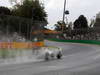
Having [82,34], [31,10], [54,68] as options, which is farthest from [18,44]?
[31,10]

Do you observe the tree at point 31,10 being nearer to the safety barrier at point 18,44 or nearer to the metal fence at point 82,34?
the metal fence at point 82,34

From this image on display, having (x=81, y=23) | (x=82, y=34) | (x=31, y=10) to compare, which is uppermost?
(x=31, y=10)

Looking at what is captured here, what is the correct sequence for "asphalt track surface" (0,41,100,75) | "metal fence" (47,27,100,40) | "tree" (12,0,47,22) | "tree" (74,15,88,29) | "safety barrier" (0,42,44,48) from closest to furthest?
"asphalt track surface" (0,41,100,75) < "safety barrier" (0,42,44,48) < "metal fence" (47,27,100,40) < "tree" (12,0,47,22) < "tree" (74,15,88,29)

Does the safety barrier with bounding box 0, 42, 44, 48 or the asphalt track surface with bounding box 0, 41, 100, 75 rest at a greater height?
the safety barrier with bounding box 0, 42, 44, 48

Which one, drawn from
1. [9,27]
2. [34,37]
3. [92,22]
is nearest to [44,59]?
[9,27]

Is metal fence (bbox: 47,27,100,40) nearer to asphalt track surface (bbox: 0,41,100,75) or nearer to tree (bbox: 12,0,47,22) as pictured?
tree (bbox: 12,0,47,22)

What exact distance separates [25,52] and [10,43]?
142 centimetres

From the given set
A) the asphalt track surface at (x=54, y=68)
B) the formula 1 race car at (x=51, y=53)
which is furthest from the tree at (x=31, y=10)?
the asphalt track surface at (x=54, y=68)

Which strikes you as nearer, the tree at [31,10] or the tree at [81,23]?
the tree at [31,10]

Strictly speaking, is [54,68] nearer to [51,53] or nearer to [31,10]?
[51,53]

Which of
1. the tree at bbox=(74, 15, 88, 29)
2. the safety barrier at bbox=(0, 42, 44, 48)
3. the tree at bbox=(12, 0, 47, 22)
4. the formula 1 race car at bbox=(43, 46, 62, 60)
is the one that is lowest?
the formula 1 race car at bbox=(43, 46, 62, 60)

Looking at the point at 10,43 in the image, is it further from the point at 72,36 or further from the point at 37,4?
the point at 37,4

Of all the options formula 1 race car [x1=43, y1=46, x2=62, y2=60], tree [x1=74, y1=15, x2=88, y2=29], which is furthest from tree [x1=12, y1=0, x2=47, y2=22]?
formula 1 race car [x1=43, y1=46, x2=62, y2=60]

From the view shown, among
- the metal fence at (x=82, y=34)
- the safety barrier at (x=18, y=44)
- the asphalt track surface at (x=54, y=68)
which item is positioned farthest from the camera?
the metal fence at (x=82, y=34)
